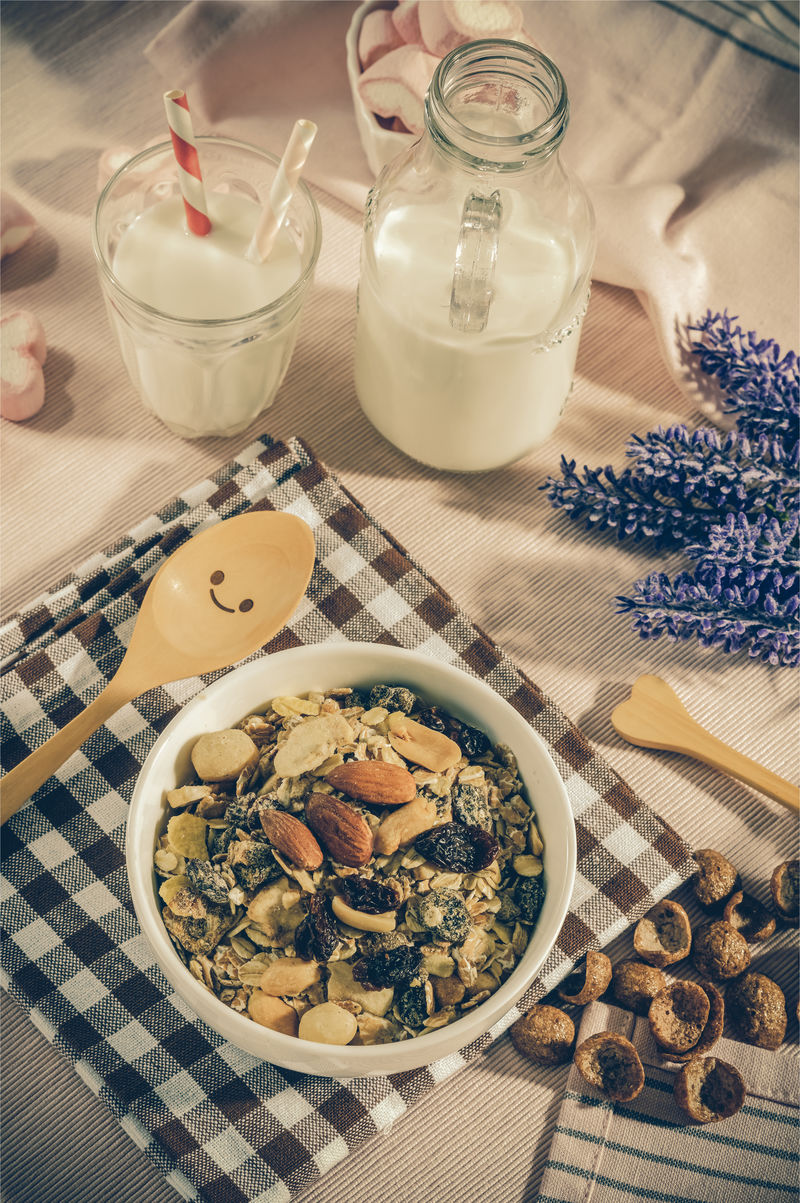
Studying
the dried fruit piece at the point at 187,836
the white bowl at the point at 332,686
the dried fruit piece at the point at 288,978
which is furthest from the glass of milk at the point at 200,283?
the dried fruit piece at the point at 288,978

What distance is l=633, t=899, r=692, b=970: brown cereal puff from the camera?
801mm

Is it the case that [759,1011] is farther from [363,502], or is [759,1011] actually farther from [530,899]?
[363,502]

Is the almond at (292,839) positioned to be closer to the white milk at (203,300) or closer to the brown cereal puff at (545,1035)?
the brown cereal puff at (545,1035)

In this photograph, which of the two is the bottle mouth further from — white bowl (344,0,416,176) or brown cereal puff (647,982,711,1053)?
brown cereal puff (647,982,711,1053)

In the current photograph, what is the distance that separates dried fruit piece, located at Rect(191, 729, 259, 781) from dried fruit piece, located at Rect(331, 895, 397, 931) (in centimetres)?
12

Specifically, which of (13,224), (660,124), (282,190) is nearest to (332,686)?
(282,190)

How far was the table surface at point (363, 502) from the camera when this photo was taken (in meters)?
0.77

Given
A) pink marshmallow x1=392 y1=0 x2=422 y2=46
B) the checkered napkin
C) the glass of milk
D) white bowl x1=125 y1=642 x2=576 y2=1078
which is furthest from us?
pink marshmallow x1=392 y1=0 x2=422 y2=46

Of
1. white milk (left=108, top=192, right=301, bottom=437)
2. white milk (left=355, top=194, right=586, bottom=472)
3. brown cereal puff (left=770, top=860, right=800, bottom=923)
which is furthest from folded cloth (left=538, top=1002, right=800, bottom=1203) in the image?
white milk (left=108, top=192, right=301, bottom=437)

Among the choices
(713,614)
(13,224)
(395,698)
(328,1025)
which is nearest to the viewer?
(328,1025)

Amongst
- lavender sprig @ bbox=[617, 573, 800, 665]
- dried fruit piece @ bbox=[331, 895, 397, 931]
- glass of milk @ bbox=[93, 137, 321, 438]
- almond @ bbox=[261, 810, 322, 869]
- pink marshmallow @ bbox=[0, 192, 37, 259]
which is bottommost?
dried fruit piece @ bbox=[331, 895, 397, 931]

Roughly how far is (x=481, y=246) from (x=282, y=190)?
0.61 ft

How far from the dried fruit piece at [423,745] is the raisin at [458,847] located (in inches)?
1.9

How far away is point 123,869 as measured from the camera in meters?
0.78
